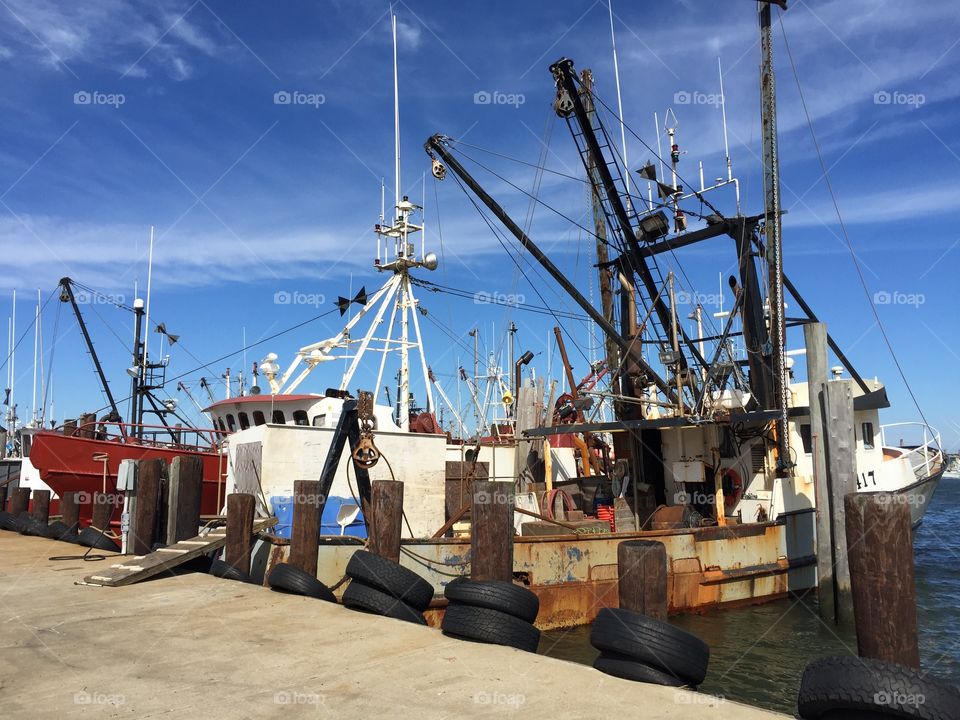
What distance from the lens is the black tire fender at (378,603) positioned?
7.27 meters

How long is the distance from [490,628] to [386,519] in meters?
2.48

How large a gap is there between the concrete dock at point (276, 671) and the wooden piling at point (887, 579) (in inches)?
48.2

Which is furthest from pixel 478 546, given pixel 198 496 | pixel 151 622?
pixel 198 496

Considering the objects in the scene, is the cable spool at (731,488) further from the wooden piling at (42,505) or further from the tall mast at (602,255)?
the wooden piling at (42,505)

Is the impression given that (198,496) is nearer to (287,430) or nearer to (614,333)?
(287,430)

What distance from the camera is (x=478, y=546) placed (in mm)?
7145

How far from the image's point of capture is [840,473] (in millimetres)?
11836

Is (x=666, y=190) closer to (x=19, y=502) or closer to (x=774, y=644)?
(x=774, y=644)

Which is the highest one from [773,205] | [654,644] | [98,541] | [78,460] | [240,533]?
[773,205]

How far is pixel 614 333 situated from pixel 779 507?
5.29 m

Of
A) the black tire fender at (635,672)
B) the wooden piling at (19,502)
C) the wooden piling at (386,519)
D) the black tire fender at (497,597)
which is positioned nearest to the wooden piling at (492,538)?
the black tire fender at (497,597)

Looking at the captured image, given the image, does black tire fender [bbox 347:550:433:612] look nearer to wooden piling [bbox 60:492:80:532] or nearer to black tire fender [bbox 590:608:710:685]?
black tire fender [bbox 590:608:710:685]

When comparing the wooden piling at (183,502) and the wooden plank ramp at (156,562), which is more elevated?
the wooden piling at (183,502)

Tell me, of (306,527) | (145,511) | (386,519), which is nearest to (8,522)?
(145,511)
